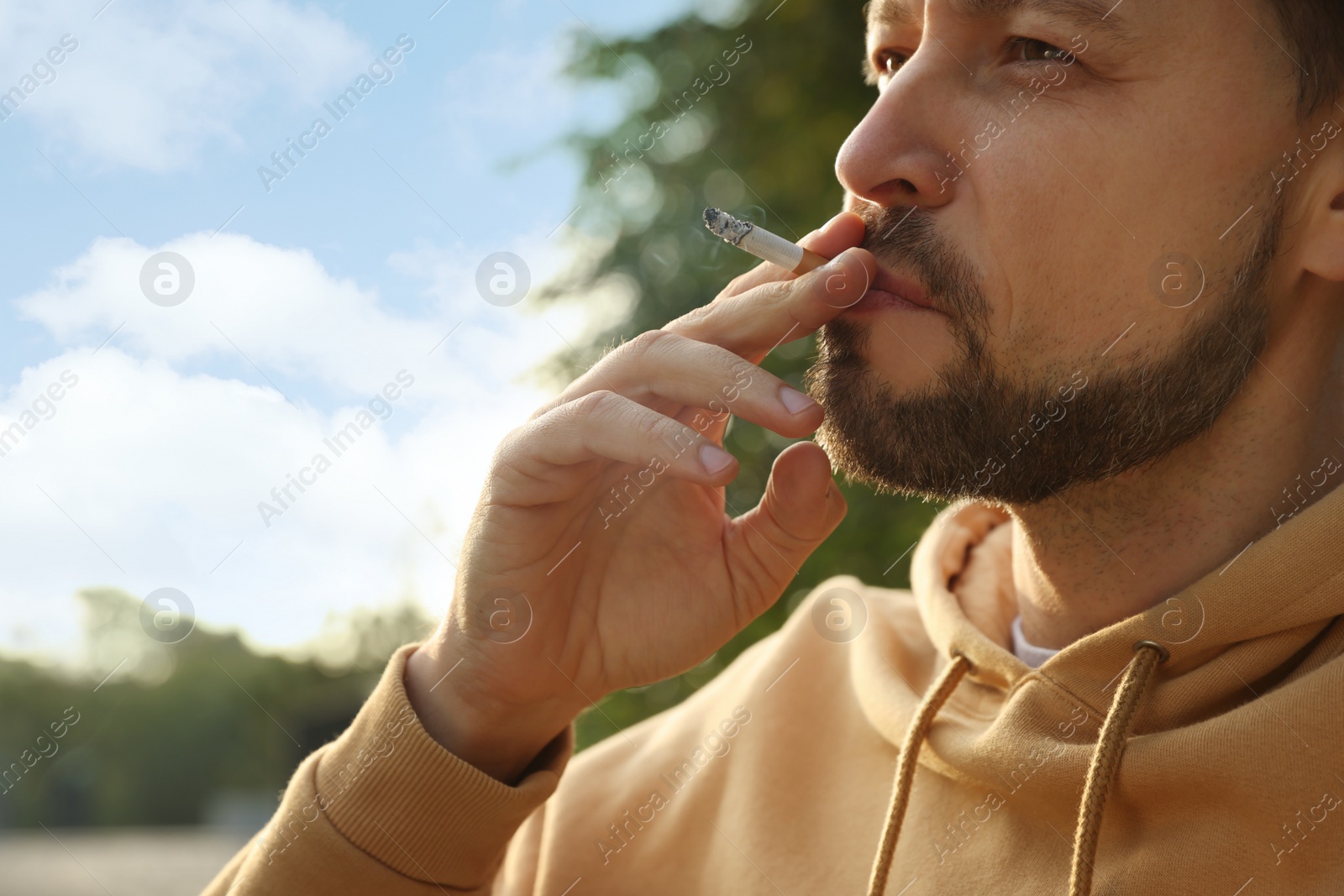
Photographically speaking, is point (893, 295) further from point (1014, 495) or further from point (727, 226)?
point (1014, 495)

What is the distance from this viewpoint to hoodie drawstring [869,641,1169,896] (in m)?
1.30

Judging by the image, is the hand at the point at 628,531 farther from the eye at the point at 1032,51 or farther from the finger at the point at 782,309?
the eye at the point at 1032,51

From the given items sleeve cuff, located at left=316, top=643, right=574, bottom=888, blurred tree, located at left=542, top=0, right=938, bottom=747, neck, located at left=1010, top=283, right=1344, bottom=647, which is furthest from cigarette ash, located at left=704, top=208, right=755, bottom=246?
blurred tree, located at left=542, top=0, right=938, bottom=747

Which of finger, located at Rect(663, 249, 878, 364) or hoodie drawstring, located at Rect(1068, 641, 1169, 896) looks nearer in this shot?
hoodie drawstring, located at Rect(1068, 641, 1169, 896)

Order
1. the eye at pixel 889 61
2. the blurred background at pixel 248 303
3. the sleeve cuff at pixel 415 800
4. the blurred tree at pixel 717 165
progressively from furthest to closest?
the blurred tree at pixel 717 165 → the blurred background at pixel 248 303 → the eye at pixel 889 61 → the sleeve cuff at pixel 415 800

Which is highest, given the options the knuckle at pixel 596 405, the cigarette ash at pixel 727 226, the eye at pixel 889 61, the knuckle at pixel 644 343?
the eye at pixel 889 61

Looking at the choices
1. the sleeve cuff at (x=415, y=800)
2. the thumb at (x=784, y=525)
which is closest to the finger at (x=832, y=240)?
the thumb at (x=784, y=525)

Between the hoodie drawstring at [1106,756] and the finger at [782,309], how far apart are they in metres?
0.66

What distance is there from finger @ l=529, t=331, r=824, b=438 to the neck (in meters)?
0.52

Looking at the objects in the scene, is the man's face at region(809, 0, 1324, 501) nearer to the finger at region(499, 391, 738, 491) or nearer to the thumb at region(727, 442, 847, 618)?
the thumb at region(727, 442, 847, 618)

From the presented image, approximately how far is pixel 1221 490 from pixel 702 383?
834 mm

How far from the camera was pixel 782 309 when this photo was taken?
1.43 m

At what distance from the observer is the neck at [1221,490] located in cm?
152

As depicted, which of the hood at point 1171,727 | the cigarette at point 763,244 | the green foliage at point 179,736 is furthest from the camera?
the green foliage at point 179,736
